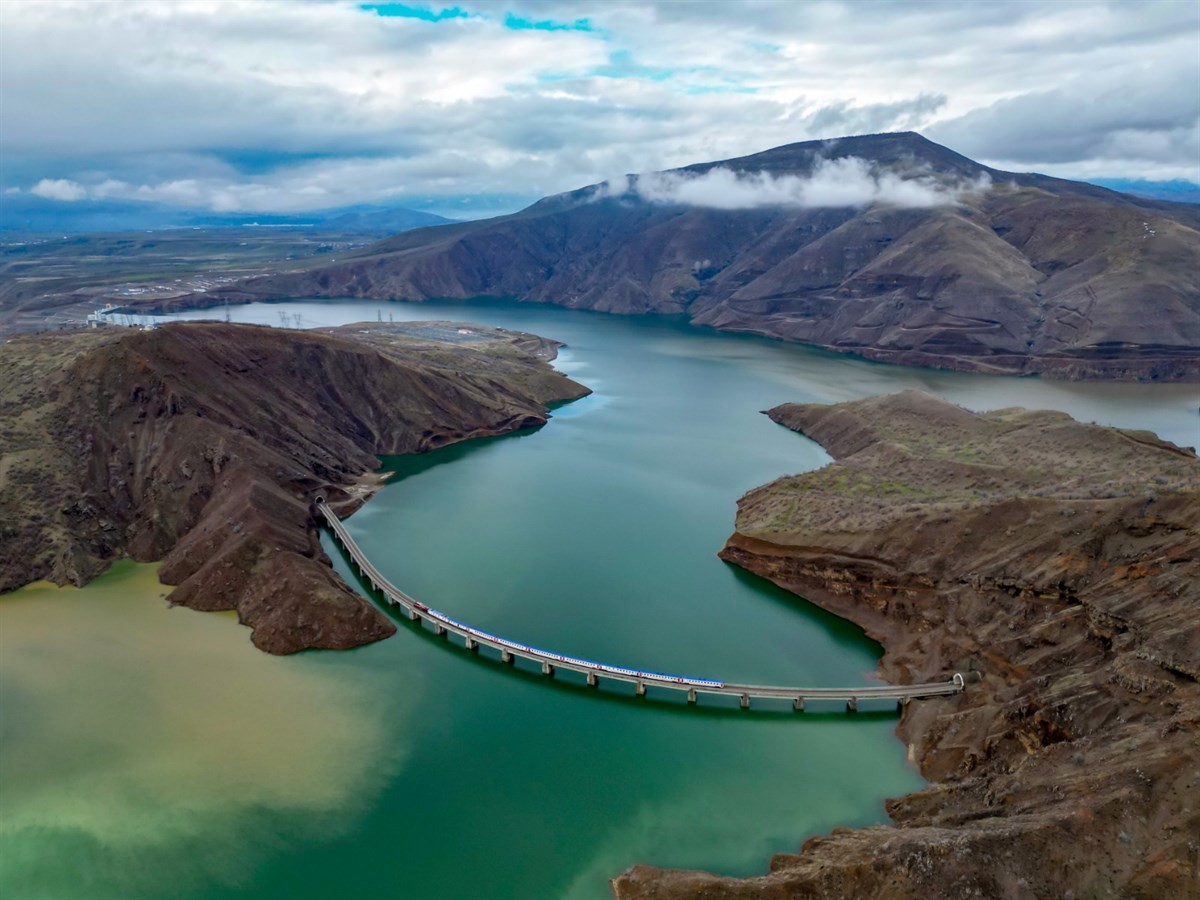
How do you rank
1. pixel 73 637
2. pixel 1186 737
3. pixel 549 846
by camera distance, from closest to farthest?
pixel 1186 737
pixel 549 846
pixel 73 637

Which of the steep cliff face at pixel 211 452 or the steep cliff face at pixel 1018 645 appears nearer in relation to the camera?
the steep cliff face at pixel 1018 645

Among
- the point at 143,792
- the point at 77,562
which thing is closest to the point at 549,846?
the point at 143,792

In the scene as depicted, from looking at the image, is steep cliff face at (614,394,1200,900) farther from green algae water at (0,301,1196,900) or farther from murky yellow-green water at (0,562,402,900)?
murky yellow-green water at (0,562,402,900)

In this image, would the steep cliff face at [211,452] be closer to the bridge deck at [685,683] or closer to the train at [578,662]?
the train at [578,662]

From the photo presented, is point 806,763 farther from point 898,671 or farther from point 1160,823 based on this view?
point 1160,823

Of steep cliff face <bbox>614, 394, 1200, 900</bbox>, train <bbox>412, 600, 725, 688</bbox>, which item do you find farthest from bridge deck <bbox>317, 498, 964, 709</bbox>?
steep cliff face <bbox>614, 394, 1200, 900</bbox>

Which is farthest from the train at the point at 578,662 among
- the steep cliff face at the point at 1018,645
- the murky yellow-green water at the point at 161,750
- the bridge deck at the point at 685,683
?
the steep cliff face at the point at 1018,645

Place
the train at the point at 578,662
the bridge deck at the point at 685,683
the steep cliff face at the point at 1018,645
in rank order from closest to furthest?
the steep cliff face at the point at 1018,645
the bridge deck at the point at 685,683
the train at the point at 578,662

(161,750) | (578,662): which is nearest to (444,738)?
(578,662)
